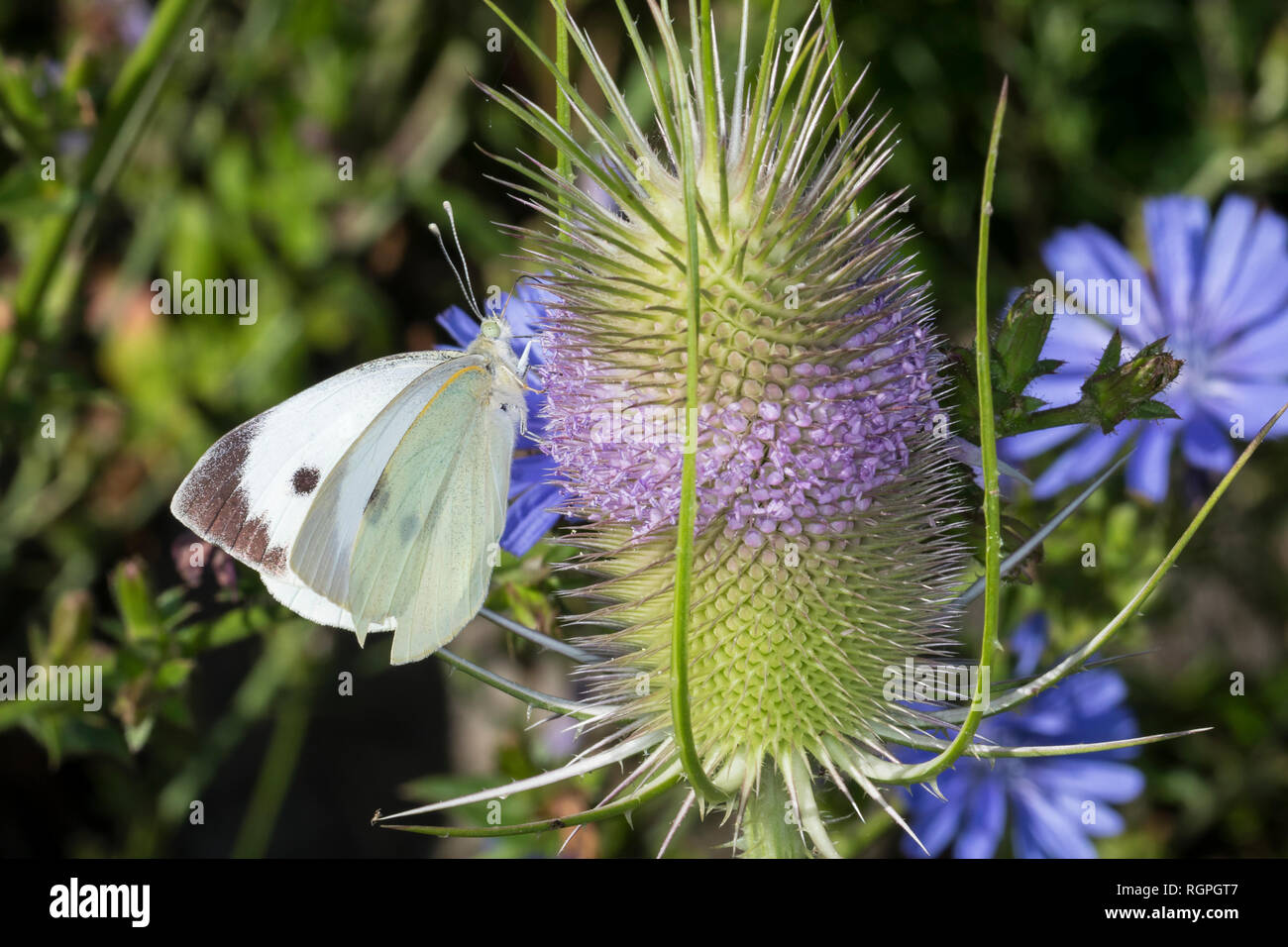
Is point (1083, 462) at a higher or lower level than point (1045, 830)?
higher

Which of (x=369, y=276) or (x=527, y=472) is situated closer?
(x=527, y=472)

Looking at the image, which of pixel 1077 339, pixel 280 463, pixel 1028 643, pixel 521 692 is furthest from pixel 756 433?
pixel 1077 339

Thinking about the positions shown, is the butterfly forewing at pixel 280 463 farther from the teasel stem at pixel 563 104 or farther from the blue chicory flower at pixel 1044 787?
the blue chicory flower at pixel 1044 787

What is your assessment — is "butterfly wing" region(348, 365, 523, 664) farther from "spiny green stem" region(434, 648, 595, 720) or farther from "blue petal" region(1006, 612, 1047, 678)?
"blue petal" region(1006, 612, 1047, 678)

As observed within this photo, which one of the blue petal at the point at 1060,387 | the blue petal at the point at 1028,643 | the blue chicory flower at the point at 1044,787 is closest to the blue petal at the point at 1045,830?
the blue chicory flower at the point at 1044,787

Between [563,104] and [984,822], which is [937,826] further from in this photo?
[563,104]

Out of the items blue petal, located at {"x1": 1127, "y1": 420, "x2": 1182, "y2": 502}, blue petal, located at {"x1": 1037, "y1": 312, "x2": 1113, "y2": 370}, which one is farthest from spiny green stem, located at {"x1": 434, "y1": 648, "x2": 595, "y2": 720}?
blue petal, located at {"x1": 1037, "y1": 312, "x2": 1113, "y2": 370}

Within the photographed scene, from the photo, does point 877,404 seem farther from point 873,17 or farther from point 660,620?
point 873,17
